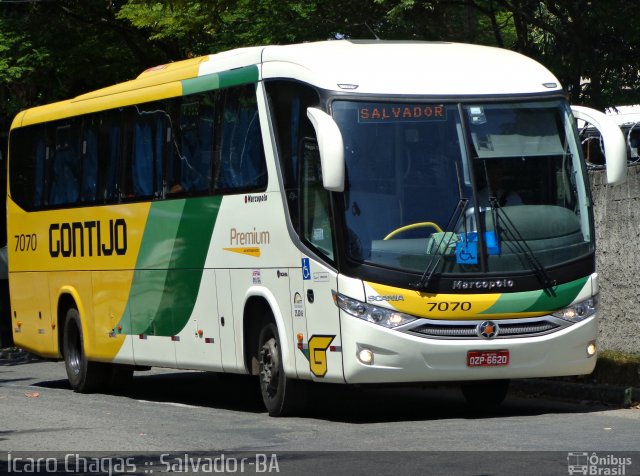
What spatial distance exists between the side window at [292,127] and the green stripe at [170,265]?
1482mm

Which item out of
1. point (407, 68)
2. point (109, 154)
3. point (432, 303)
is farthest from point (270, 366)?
point (109, 154)

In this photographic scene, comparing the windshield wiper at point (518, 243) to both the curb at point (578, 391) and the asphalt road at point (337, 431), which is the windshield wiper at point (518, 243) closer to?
the asphalt road at point (337, 431)

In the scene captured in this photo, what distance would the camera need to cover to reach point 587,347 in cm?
1314

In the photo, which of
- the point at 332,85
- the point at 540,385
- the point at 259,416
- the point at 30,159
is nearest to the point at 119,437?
→ the point at 259,416

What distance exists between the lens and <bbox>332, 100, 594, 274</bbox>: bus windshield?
500 inches

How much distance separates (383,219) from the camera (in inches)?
501

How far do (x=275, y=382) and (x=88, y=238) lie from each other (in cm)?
506

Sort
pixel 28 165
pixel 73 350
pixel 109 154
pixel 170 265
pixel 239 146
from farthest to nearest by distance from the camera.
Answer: pixel 28 165
pixel 73 350
pixel 109 154
pixel 170 265
pixel 239 146

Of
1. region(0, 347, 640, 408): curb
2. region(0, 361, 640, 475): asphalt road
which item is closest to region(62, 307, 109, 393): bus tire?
region(0, 361, 640, 475): asphalt road

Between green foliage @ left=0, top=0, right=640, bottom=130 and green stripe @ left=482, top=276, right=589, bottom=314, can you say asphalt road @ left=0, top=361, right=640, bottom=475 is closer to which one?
green stripe @ left=482, top=276, right=589, bottom=314

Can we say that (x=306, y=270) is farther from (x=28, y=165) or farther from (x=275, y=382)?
(x=28, y=165)

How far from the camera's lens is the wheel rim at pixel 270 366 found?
45.5 ft

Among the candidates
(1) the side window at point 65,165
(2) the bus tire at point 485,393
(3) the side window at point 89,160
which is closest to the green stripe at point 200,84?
(3) the side window at point 89,160

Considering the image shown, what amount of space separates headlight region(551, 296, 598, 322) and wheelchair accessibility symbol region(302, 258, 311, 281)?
222 centimetres
